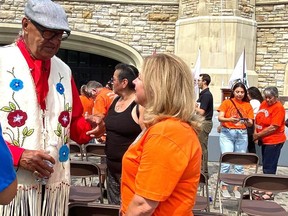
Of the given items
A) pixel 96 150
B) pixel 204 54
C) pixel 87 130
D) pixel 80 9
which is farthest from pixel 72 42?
pixel 87 130

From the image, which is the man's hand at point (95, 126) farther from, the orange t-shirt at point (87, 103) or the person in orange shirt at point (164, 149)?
the orange t-shirt at point (87, 103)

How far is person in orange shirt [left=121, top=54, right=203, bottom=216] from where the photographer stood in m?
1.65

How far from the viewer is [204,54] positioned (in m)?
13.6

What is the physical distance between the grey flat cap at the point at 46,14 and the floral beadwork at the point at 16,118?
26 cm

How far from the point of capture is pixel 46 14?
1.91 metres

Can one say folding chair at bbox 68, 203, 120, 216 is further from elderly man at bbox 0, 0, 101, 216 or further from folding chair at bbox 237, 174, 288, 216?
folding chair at bbox 237, 174, 288, 216

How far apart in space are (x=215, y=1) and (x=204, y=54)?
172cm

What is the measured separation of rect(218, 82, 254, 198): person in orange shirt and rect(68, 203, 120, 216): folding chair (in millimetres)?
3533

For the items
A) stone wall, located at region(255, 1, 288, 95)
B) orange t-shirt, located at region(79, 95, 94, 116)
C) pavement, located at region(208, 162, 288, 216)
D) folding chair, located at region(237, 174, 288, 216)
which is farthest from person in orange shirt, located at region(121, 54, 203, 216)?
stone wall, located at region(255, 1, 288, 95)

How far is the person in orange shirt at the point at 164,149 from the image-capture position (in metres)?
1.65

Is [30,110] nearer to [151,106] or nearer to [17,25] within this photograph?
[151,106]

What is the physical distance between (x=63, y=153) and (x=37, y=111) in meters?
0.26

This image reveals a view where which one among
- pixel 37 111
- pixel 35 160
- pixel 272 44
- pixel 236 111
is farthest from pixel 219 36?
pixel 35 160

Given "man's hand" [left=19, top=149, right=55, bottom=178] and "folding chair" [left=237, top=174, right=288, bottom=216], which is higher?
"man's hand" [left=19, top=149, right=55, bottom=178]
